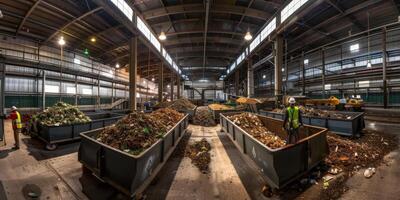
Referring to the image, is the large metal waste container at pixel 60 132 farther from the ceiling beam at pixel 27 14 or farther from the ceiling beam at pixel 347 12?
the ceiling beam at pixel 347 12

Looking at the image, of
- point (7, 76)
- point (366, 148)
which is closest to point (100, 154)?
point (366, 148)

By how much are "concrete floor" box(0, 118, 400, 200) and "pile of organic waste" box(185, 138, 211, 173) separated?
153 millimetres

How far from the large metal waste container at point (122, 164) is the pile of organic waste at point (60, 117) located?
311cm

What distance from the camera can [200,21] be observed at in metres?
12.9

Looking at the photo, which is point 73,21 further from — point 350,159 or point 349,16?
point 349,16

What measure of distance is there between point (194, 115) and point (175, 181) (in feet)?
24.4

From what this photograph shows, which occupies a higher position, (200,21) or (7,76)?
(200,21)

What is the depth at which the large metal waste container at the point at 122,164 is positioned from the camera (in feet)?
7.78

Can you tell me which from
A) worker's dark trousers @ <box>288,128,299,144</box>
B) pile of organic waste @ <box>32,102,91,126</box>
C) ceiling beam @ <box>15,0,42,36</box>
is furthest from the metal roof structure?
worker's dark trousers @ <box>288,128,299,144</box>

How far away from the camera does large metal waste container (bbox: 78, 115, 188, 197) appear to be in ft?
7.78

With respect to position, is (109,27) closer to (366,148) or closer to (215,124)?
(215,124)

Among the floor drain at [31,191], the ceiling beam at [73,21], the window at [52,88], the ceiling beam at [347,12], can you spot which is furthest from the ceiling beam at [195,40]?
the floor drain at [31,191]

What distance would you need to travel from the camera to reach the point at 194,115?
1073cm

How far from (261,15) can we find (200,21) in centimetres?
478
